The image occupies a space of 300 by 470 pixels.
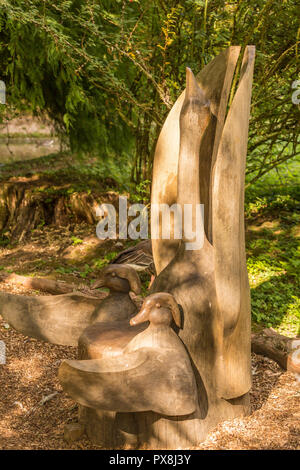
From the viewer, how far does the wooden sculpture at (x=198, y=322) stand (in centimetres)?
247

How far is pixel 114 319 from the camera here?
315cm

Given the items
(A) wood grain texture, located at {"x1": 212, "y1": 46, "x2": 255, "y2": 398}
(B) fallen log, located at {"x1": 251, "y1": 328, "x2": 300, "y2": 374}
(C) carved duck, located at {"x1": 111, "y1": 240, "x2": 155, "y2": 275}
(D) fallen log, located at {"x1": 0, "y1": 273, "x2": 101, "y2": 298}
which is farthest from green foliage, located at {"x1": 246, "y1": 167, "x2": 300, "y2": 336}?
(A) wood grain texture, located at {"x1": 212, "y1": 46, "x2": 255, "y2": 398}

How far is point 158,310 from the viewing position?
2680 mm

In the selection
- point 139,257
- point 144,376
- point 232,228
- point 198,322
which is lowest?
point 139,257

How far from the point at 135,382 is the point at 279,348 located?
1.96 m

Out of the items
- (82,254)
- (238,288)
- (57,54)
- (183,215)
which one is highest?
(57,54)

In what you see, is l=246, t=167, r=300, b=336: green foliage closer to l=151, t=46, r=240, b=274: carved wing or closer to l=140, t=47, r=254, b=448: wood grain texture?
l=140, t=47, r=254, b=448: wood grain texture

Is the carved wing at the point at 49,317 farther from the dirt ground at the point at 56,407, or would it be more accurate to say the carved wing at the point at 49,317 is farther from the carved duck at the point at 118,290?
the dirt ground at the point at 56,407

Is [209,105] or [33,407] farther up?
[209,105]

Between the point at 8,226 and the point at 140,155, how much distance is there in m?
2.33

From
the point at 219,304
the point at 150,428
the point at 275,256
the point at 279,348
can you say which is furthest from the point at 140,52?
the point at 150,428

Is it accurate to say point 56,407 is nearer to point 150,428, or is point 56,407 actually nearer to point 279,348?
point 150,428
